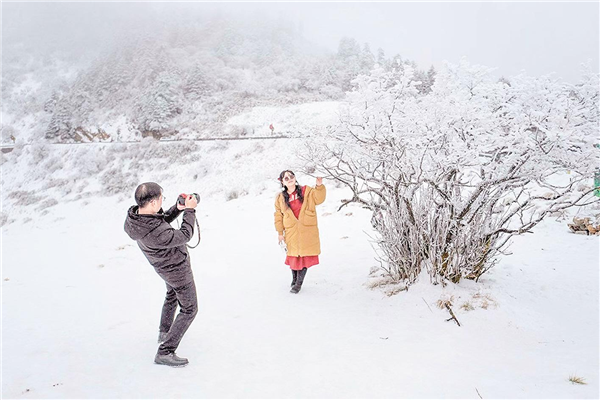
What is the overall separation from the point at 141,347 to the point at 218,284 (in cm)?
159

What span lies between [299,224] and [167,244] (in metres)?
1.72

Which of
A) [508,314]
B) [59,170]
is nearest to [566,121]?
[508,314]

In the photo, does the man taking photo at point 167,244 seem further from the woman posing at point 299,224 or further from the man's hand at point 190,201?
the woman posing at point 299,224

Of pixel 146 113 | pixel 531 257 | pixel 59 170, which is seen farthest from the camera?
pixel 146 113

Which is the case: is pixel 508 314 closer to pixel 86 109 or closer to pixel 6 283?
pixel 6 283

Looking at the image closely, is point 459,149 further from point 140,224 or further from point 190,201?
point 140,224

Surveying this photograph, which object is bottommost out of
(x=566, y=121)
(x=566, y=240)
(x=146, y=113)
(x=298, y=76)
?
(x=566, y=240)

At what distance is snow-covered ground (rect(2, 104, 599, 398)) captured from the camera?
88.1 inches

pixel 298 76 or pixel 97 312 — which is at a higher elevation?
pixel 298 76

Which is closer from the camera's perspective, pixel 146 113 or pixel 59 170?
pixel 59 170

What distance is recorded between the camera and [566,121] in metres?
2.48

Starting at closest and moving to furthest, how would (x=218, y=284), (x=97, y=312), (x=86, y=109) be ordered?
1. (x=97, y=312)
2. (x=218, y=284)
3. (x=86, y=109)

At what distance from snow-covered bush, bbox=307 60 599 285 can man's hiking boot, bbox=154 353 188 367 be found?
7.14 ft

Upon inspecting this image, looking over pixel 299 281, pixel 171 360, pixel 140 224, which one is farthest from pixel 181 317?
pixel 299 281
